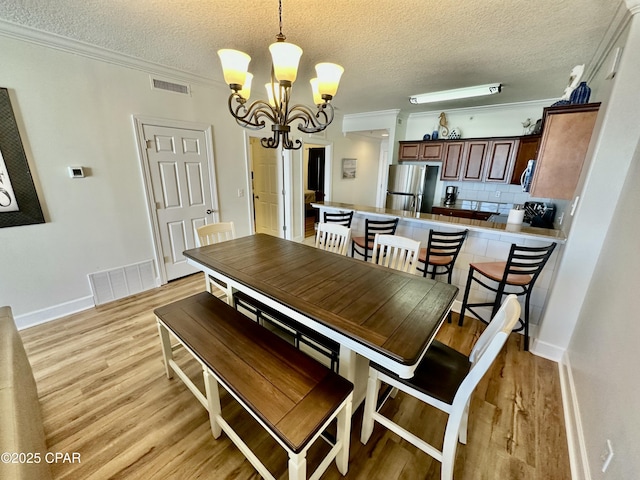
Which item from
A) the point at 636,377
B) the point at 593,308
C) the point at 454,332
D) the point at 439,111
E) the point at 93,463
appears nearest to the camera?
the point at 636,377

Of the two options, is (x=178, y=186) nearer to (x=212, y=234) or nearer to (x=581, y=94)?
(x=212, y=234)

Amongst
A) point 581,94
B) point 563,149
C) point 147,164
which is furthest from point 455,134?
point 147,164

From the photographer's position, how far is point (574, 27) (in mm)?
1930

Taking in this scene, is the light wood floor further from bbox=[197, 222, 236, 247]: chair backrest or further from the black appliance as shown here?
the black appliance

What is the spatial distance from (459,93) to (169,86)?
11.8 ft

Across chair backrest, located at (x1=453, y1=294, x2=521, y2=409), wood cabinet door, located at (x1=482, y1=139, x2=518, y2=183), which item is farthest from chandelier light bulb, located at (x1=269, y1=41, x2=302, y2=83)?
wood cabinet door, located at (x1=482, y1=139, x2=518, y2=183)

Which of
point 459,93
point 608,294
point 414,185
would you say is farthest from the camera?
point 414,185

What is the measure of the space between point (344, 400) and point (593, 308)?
1.84 meters

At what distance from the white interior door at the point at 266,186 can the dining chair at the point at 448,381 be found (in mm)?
3904

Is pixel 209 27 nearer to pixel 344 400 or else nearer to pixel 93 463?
pixel 344 400

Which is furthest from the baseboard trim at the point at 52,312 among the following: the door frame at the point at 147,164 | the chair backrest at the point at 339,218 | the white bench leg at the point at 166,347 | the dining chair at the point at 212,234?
the chair backrest at the point at 339,218

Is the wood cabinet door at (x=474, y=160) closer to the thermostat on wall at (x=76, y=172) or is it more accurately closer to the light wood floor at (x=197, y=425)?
the light wood floor at (x=197, y=425)

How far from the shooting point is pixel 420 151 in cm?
475

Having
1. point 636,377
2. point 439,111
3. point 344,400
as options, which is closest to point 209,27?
point 344,400
